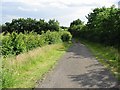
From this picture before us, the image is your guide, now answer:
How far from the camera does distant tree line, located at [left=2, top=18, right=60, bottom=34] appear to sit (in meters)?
68.6

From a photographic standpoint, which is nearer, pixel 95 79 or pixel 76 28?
pixel 95 79

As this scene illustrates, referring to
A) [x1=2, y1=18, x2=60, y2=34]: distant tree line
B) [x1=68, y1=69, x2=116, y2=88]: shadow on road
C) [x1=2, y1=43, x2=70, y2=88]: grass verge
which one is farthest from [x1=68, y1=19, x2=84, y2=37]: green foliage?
[x1=68, y1=69, x2=116, y2=88]: shadow on road

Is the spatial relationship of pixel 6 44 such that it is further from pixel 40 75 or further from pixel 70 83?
pixel 70 83

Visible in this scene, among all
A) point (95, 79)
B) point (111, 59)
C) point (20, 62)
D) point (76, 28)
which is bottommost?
point (76, 28)

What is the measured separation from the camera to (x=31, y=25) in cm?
7325

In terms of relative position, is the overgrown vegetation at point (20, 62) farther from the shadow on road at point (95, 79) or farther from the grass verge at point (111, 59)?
the grass verge at point (111, 59)

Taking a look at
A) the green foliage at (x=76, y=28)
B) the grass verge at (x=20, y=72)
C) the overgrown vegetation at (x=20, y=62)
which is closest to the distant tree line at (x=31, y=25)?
the green foliage at (x=76, y=28)

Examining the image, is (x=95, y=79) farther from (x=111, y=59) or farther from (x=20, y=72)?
(x=111, y=59)

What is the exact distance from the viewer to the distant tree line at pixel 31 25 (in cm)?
6856

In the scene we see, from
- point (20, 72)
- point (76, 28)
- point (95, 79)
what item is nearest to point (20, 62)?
point (20, 72)

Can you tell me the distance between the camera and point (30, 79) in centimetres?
1432

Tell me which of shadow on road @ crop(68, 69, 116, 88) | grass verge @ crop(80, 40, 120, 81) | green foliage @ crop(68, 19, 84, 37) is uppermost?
shadow on road @ crop(68, 69, 116, 88)

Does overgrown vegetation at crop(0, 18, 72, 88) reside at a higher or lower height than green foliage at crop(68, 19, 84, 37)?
higher

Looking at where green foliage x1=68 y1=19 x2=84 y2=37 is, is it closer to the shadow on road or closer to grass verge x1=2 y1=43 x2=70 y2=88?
grass verge x1=2 y1=43 x2=70 y2=88
